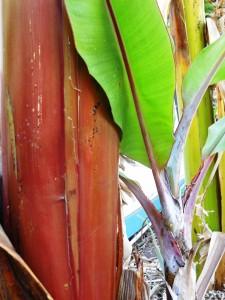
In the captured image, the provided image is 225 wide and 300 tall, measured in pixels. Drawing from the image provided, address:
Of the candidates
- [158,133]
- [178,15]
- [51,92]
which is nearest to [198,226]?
[178,15]

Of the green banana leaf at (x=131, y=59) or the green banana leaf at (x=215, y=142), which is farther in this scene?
the green banana leaf at (x=215, y=142)

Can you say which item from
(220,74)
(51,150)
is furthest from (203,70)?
(51,150)

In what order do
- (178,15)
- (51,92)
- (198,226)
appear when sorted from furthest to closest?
(198,226), (178,15), (51,92)

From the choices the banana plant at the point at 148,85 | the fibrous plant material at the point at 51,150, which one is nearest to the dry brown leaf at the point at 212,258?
the banana plant at the point at 148,85

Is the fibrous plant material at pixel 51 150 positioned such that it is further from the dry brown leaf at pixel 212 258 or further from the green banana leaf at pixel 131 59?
the dry brown leaf at pixel 212 258

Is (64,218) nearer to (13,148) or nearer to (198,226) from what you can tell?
(13,148)

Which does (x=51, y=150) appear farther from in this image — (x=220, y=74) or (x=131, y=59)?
(x=220, y=74)

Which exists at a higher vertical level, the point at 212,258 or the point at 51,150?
the point at 51,150

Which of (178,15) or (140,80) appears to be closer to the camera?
(140,80)
